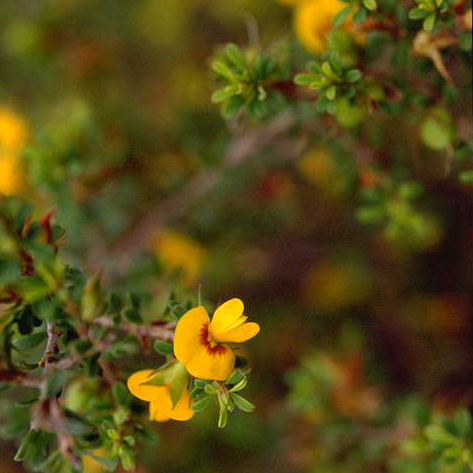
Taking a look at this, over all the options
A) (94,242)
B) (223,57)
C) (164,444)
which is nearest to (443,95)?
(223,57)

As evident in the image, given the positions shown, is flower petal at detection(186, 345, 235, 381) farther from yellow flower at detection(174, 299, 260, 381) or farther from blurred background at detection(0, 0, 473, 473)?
blurred background at detection(0, 0, 473, 473)

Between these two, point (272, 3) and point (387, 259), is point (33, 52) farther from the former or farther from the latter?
point (387, 259)

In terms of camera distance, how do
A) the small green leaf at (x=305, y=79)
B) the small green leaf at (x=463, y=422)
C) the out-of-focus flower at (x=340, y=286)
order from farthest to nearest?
1. the out-of-focus flower at (x=340, y=286)
2. the small green leaf at (x=463, y=422)
3. the small green leaf at (x=305, y=79)

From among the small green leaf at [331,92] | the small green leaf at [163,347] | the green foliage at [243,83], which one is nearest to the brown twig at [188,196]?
the green foliage at [243,83]

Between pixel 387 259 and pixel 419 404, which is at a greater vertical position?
pixel 419 404

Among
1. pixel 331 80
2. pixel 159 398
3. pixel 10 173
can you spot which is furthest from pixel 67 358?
pixel 10 173

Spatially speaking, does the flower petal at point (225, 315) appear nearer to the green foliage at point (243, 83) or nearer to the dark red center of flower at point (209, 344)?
the dark red center of flower at point (209, 344)

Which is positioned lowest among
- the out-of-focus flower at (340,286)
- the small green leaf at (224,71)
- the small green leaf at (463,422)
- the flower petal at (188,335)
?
the out-of-focus flower at (340,286)
